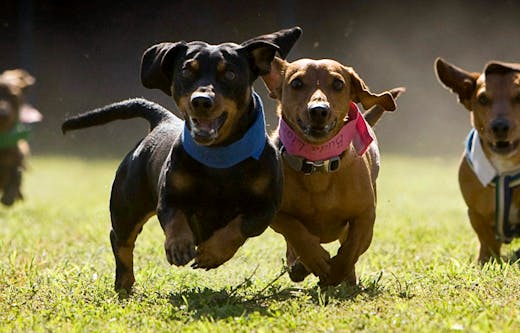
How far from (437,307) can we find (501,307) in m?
0.22

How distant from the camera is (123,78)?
8.31 meters

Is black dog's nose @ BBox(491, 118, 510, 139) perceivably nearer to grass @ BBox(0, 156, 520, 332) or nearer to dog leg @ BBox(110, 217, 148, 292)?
grass @ BBox(0, 156, 520, 332)

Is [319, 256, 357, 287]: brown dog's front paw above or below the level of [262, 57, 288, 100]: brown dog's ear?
below

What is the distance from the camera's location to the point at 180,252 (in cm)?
401

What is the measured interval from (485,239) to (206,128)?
2.58 m

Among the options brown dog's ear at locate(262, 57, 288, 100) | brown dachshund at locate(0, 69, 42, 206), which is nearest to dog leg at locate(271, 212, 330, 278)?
brown dog's ear at locate(262, 57, 288, 100)

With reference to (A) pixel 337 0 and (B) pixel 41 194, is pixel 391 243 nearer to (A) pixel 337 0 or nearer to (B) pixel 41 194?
(B) pixel 41 194

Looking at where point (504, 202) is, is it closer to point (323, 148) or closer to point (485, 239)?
point (485, 239)

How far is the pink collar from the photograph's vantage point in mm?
4832

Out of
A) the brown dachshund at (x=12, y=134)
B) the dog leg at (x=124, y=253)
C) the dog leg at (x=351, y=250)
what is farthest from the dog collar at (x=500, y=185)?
the brown dachshund at (x=12, y=134)

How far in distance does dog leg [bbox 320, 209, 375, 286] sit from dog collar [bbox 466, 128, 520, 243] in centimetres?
136

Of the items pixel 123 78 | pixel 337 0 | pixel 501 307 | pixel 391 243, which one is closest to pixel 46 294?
pixel 501 307

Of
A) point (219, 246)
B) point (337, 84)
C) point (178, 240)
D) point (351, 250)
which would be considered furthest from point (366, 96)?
point (178, 240)

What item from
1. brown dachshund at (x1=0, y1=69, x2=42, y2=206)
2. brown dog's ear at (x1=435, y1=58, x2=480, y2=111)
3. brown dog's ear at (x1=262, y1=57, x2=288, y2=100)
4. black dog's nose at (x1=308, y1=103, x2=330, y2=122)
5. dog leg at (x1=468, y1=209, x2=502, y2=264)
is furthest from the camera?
brown dachshund at (x1=0, y1=69, x2=42, y2=206)
